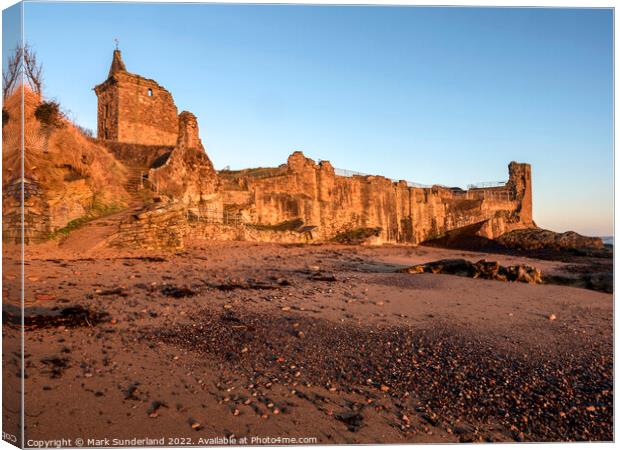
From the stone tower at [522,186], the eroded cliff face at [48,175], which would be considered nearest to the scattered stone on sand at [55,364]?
the eroded cliff face at [48,175]

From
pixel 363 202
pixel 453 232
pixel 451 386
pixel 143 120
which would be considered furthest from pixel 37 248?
pixel 453 232

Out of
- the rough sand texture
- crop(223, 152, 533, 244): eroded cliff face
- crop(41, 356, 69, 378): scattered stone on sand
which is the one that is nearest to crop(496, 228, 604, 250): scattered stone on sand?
crop(223, 152, 533, 244): eroded cliff face

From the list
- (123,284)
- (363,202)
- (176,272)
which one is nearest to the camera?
(123,284)

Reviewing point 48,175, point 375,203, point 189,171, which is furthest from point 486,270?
point 375,203

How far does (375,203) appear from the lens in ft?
87.6

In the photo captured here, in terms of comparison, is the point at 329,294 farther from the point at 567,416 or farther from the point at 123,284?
the point at 567,416

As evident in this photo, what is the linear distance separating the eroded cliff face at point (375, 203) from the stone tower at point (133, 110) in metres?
5.65

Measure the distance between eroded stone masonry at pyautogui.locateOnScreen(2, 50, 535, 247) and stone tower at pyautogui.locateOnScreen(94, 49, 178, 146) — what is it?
50mm

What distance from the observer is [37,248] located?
7.14 m

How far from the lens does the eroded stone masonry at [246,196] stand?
13.2 metres

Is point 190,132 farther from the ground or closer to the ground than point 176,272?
farther from the ground

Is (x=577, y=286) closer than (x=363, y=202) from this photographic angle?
Yes

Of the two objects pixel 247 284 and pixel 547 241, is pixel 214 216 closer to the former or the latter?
pixel 247 284

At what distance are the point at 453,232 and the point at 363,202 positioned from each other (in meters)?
8.64
